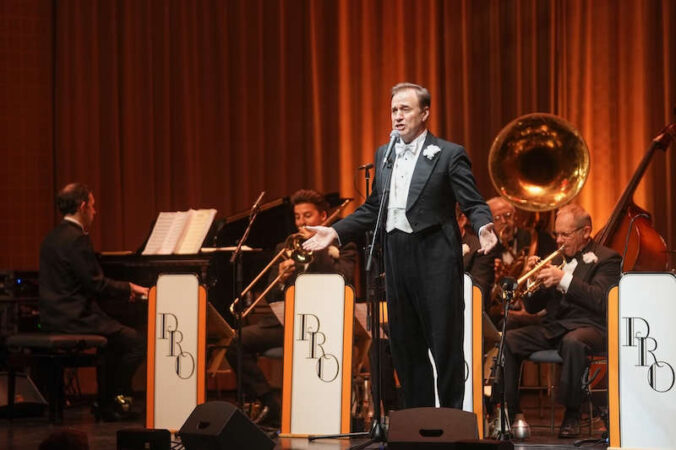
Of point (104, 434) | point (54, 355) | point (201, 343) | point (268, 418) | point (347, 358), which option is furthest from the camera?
point (54, 355)

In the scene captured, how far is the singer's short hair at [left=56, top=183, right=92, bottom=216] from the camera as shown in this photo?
273 inches

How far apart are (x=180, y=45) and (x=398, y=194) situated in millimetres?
5024

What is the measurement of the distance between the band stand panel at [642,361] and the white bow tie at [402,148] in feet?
4.86

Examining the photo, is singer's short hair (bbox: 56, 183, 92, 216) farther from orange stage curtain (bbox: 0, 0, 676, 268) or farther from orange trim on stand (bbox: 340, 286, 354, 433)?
orange trim on stand (bbox: 340, 286, 354, 433)

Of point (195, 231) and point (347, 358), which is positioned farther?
point (195, 231)

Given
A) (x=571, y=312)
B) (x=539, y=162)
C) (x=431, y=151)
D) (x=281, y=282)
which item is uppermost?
(x=539, y=162)

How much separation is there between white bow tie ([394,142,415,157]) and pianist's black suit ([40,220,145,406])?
3156mm

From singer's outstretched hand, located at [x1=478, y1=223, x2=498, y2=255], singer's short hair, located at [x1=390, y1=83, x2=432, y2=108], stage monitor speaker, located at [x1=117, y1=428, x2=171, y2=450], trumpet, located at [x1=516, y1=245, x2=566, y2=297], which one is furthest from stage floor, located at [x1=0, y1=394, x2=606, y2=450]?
singer's short hair, located at [x1=390, y1=83, x2=432, y2=108]

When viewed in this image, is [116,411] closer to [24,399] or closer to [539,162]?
[24,399]

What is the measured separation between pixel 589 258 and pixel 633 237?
678 millimetres

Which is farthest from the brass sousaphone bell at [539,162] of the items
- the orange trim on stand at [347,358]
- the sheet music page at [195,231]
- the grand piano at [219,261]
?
the orange trim on stand at [347,358]

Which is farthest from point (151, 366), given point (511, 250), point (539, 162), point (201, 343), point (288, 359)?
point (539, 162)

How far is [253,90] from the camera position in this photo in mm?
8781

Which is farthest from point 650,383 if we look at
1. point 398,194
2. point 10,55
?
point 10,55
